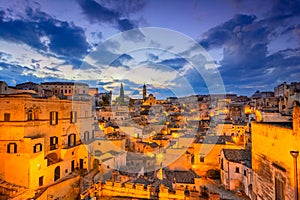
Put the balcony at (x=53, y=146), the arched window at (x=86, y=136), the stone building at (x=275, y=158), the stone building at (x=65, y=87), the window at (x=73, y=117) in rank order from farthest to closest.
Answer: the stone building at (x=65, y=87) < the arched window at (x=86, y=136) < the window at (x=73, y=117) < the balcony at (x=53, y=146) < the stone building at (x=275, y=158)

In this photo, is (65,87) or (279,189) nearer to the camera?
(279,189)

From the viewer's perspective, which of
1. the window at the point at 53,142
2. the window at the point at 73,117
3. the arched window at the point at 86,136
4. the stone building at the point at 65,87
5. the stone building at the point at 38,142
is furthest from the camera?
the stone building at the point at 65,87

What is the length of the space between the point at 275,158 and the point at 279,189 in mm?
919

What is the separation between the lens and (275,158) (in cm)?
582

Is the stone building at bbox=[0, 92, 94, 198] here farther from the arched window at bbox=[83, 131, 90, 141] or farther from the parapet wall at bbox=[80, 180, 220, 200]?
the parapet wall at bbox=[80, 180, 220, 200]

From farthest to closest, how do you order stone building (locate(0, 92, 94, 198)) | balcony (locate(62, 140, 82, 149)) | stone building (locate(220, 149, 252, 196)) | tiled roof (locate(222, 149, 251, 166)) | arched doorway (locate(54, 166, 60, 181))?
balcony (locate(62, 140, 82, 149)) < arched doorway (locate(54, 166, 60, 181)) < tiled roof (locate(222, 149, 251, 166)) < stone building (locate(220, 149, 252, 196)) < stone building (locate(0, 92, 94, 198))

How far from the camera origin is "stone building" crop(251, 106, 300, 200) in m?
4.99

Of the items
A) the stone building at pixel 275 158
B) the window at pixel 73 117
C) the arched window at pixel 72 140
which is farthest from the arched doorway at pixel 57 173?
the stone building at pixel 275 158

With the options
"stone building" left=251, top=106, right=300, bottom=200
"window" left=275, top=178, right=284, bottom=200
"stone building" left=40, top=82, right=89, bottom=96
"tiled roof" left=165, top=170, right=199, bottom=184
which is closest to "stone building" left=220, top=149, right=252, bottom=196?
"tiled roof" left=165, top=170, right=199, bottom=184

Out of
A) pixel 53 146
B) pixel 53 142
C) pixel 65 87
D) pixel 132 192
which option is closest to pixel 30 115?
pixel 53 142

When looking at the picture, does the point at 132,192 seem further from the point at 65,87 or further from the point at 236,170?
the point at 65,87

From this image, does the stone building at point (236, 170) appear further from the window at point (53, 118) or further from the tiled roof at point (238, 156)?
the window at point (53, 118)

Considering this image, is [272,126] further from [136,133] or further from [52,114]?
[136,133]

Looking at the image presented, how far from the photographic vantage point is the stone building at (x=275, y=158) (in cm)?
499
